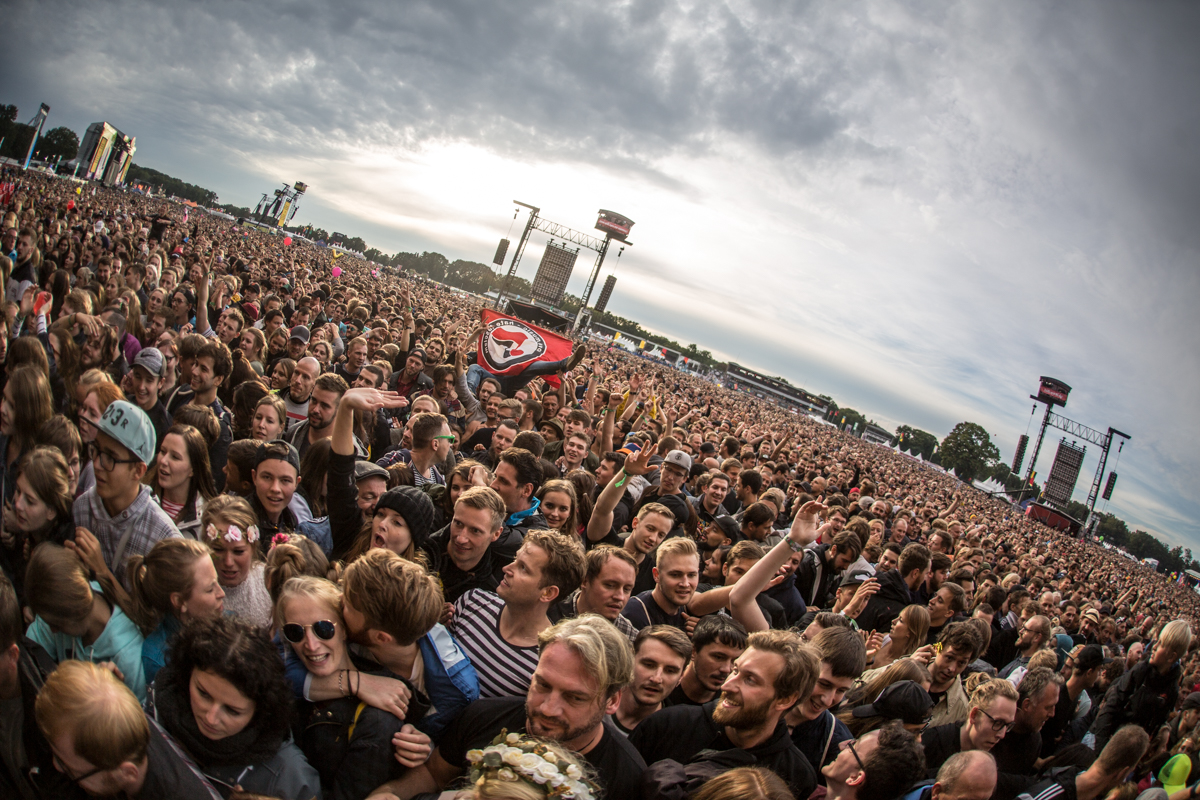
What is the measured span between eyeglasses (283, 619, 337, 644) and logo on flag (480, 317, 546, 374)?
26.7 ft

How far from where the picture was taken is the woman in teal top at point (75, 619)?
6.50ft

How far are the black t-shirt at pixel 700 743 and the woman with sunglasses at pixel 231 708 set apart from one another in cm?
130

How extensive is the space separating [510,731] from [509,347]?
8.66 meters

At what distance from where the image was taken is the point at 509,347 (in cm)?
1025

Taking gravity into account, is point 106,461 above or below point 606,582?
below

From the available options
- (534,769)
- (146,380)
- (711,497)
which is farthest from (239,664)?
(711,497)

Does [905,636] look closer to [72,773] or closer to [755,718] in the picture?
[755,718]

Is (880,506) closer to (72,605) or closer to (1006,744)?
(1006,744)

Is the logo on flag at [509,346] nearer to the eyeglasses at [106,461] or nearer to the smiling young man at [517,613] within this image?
the eyeglasses at [106,461]

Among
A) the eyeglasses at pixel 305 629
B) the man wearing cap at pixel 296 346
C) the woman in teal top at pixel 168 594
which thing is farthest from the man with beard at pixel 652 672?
the man wearing cap at pixel 296 346

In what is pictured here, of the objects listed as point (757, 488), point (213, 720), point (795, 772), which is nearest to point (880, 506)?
point (757, 488)

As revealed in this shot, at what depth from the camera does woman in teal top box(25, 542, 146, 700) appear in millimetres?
1982

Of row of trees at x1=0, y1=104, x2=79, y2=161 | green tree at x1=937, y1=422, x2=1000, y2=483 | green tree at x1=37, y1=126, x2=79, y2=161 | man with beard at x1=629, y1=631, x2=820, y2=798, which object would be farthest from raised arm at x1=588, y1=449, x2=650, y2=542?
green tree at x1=37, y1=126, x2=79, y2=161

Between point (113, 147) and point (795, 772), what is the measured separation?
89.1m
